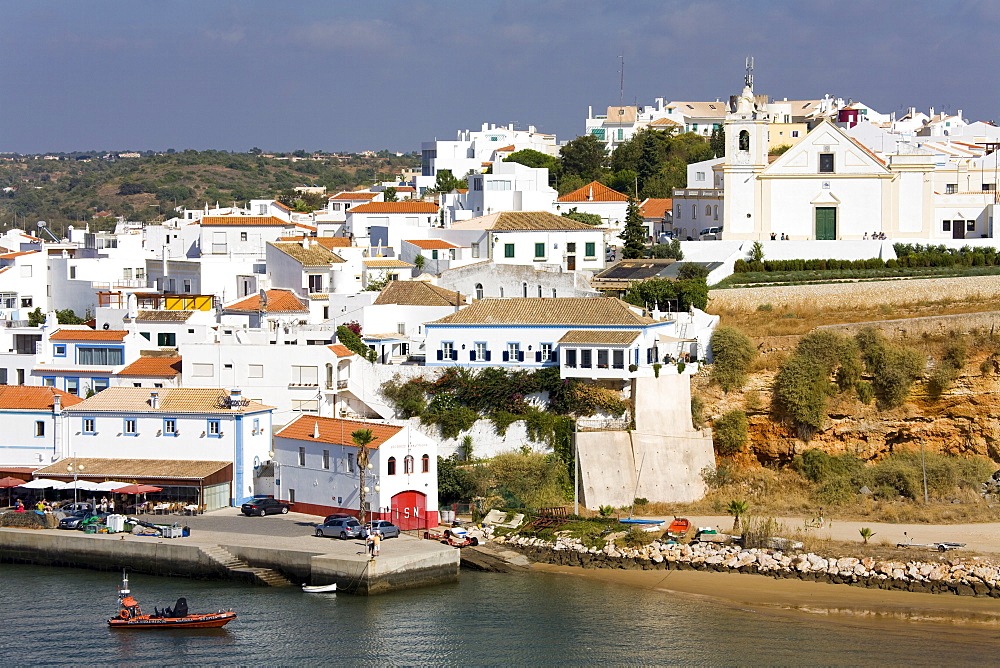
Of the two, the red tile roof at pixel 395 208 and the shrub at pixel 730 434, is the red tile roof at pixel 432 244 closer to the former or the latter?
the red tile roof at pixel 395 208

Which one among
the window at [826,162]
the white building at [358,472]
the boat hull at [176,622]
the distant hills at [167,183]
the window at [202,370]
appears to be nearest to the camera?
the boat hull at [176,622]

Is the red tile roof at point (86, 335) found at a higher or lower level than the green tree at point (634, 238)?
lower

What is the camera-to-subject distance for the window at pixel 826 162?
51.0 meters

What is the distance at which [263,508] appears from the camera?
3681 cm

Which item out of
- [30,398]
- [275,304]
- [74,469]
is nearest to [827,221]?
[275,304]

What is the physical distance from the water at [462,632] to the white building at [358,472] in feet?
11.9

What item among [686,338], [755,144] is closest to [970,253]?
[755,144]

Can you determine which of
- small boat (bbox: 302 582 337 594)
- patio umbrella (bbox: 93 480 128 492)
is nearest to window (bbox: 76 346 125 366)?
patio umbrella (bbox: 93 480 128 492)

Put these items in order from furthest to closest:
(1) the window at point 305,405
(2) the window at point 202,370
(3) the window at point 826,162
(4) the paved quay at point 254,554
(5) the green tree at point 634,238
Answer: (3) the window at point 826,162
(5) the green tree at point 634,238
(2) the window at point 202,370
(1) the window at point 305,405
(4) the paved quay at point 254,554

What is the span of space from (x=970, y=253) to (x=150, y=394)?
84.3 feet

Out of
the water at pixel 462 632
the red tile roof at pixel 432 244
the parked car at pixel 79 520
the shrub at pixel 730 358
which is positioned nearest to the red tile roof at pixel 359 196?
the red tile roof at pixel 432 244

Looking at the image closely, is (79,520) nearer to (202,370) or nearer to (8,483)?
(8,483)

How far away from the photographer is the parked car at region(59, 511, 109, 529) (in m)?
35.9

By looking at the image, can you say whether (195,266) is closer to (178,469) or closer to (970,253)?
(178,469)
